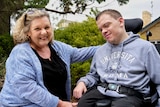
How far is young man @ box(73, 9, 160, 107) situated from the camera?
226 centimetres

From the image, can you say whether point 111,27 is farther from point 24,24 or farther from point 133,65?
point 24,24

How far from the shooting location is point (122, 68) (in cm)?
234

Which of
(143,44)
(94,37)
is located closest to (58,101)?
(143,44)

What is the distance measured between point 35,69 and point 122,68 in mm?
645

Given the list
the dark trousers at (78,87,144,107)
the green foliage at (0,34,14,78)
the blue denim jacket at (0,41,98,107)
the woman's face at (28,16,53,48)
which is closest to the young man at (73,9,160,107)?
the dark trousers at (78,87,144,107)

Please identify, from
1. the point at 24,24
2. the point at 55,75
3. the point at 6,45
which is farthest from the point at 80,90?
the point at 6,45

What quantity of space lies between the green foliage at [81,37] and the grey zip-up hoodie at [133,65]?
13.1ft

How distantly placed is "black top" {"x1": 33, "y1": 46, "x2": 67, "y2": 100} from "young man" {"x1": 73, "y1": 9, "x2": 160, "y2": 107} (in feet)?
1.00

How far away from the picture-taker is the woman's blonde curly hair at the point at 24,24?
2572 mm

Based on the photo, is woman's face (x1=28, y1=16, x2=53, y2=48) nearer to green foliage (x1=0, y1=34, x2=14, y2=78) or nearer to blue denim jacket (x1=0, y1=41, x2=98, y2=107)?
blue denim jacket (x1=0, y1=41, x2=98, y2=107)

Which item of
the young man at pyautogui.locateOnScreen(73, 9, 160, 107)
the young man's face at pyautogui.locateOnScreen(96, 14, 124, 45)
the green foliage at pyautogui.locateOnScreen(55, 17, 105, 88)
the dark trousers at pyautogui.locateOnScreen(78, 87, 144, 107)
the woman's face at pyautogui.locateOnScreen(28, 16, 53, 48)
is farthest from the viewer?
the green foliage at pyautogui.locateOnScreen(55, 17, 105, 88)

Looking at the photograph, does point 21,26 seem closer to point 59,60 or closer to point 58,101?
point 59,60

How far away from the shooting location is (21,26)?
8.58ft

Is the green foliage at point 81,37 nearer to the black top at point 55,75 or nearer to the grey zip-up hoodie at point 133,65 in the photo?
the black top at point 55,75
